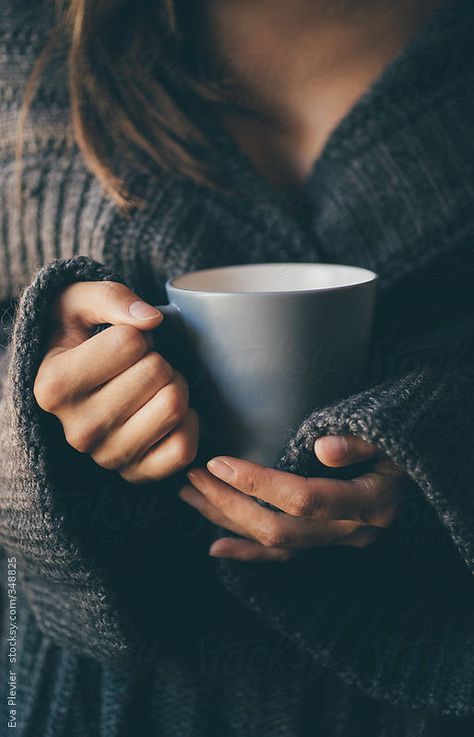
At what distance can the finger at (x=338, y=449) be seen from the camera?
36 centimetres

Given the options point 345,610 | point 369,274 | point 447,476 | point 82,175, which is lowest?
point 345,610

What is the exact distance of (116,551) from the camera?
44 cm

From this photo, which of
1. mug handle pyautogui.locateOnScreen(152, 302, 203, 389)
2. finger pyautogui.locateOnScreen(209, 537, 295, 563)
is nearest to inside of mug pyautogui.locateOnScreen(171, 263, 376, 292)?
mug handle pyautogui.locateOnScreen(152, 302, 203, 389)

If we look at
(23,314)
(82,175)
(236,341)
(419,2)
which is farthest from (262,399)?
(419,2)

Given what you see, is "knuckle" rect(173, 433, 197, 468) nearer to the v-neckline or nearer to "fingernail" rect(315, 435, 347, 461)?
"fingernail" rect(315, 435, 347, 461)

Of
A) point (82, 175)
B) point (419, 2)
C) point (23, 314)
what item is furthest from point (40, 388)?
point (419, 2)

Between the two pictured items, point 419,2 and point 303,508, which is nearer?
point 303,508

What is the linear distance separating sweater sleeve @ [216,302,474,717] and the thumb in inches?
4.5

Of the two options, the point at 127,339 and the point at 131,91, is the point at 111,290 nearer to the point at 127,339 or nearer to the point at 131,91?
the point at 127,339

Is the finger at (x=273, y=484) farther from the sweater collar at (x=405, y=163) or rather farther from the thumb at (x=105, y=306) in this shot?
the sweater collar at (x=405, y=163)

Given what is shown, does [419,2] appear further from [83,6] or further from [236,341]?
[236,341]

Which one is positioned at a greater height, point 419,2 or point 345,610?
point 419,2

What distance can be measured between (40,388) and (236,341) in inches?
4.7

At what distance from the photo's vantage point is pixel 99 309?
0.36 m
